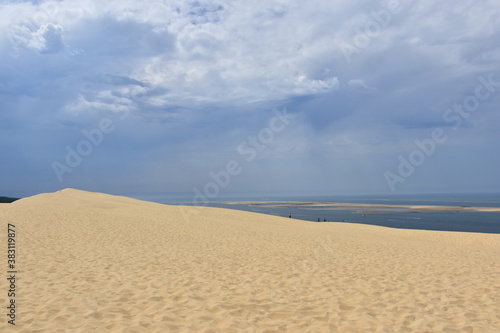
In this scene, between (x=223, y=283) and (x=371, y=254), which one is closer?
(x=223, y=283)

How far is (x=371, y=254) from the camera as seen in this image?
13773mm

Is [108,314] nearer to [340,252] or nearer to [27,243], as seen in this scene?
[27,243]

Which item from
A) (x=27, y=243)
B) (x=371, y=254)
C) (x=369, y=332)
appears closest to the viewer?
(x=369, y=332)

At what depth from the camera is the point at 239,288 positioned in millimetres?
7922

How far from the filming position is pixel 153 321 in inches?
222

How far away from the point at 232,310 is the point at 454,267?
9106 millimetres

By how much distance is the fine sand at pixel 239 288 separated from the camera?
5770mm

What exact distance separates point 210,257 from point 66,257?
4.83 metres

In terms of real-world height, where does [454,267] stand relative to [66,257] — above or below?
below

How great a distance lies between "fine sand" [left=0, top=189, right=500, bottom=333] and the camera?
577cm

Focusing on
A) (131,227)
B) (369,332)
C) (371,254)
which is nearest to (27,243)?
(131,227)

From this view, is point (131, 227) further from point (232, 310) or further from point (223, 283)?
point (232, 310)

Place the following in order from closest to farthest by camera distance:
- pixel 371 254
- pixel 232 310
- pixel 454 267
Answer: pixel 232 310, pixel 454 267, pixel 371 254

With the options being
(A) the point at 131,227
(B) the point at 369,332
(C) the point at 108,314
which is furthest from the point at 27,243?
(B) the point at 369,332
